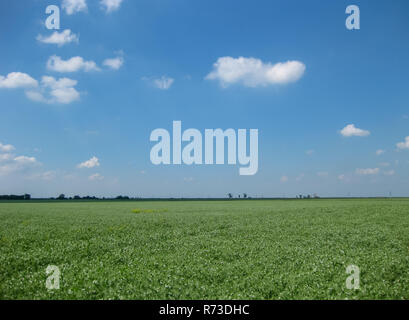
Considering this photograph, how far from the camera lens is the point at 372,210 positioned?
4606 cm

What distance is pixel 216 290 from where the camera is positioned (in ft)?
50.7

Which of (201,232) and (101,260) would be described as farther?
(201,232)

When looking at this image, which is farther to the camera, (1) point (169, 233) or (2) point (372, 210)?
(2) point (372, 210)

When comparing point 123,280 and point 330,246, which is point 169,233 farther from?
point 330,246

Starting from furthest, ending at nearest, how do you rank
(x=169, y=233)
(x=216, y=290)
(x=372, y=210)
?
1. (x=372, y=210)
2. (x=169, y=233)
3. (x=216, y=290)
